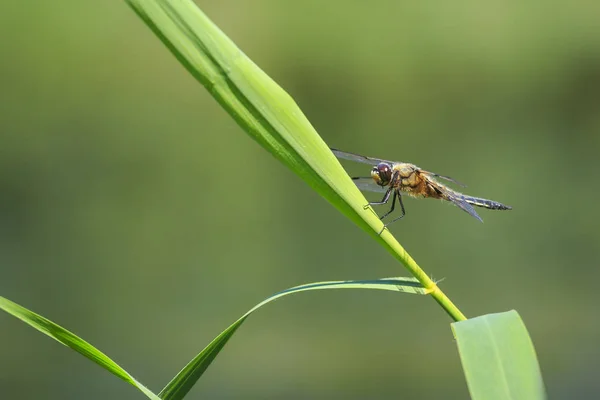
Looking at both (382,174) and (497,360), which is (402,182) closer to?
(382,174)

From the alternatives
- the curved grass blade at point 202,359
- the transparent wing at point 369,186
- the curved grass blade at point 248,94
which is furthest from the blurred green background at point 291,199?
the curved grass blade at point 248,94

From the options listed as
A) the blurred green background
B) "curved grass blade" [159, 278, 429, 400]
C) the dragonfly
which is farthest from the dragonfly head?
the blurred green background

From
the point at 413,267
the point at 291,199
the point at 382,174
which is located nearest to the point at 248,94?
the point at 413,267

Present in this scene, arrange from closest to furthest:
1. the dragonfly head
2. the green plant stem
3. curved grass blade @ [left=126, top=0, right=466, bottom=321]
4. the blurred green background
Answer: curved grass blade @ [left=126, top=0, right=466, bottom=321], the green plant stem, the dragonfly head, the blurred green background

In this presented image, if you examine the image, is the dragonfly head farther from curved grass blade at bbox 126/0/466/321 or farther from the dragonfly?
curved grass blade at bbox 126/0/466/321

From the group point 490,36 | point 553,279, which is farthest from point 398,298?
point 490,36

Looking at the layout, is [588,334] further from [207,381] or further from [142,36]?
[142,36]

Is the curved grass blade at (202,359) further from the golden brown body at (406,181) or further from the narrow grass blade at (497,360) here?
the golden brown body at (406,181)
